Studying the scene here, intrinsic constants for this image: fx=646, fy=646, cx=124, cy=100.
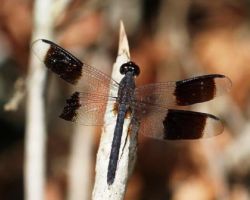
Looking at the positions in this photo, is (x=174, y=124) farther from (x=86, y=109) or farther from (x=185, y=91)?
(x=86, y=109)

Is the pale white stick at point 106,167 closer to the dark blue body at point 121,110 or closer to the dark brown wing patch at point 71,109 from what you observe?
the dark blue body at point 121,110

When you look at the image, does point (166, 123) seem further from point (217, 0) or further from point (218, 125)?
point (217, 0)

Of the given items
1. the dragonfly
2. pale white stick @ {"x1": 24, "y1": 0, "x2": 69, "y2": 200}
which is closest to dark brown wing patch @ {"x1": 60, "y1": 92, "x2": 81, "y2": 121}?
the dragonfly

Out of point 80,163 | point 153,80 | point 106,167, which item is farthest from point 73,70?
point 153,80

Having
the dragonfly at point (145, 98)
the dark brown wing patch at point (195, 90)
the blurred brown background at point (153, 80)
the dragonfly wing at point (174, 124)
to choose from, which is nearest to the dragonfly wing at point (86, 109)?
the dragonfly at point (145, 98)

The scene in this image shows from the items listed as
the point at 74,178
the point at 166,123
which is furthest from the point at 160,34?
the point at 166,123
